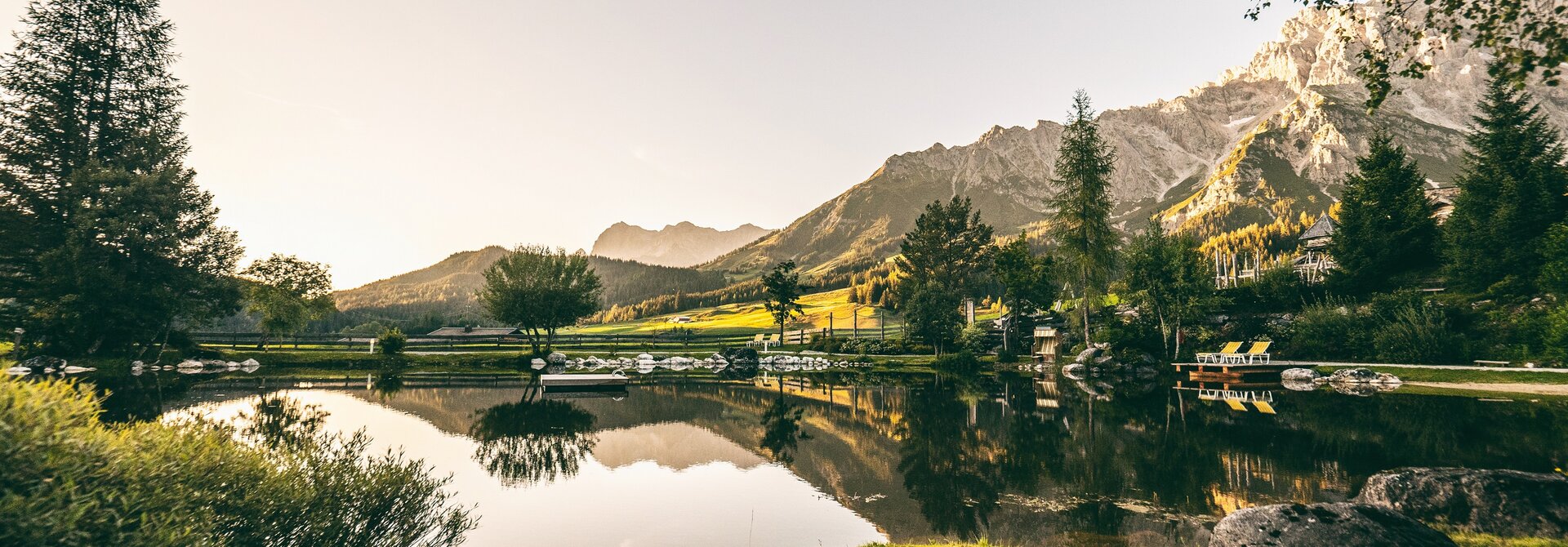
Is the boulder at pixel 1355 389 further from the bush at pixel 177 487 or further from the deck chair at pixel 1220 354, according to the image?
the bush at pixel 177 487

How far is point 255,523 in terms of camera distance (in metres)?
5.61

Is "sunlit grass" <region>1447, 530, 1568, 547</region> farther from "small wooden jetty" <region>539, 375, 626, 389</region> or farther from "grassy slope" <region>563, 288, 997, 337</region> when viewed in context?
"grassy slope" <region>563, 288, 997, 337</region>

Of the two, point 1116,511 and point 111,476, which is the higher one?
point 111,476

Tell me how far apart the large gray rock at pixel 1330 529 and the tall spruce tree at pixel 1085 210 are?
134ft

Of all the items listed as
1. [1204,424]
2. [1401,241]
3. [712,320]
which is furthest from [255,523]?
[712,320]

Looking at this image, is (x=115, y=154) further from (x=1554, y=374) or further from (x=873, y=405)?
(x=1554, y=374)

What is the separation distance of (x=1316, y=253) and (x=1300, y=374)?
2911cm

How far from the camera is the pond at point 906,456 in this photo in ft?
31.5

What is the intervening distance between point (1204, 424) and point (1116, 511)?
10.8m

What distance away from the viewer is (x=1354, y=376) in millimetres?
29734

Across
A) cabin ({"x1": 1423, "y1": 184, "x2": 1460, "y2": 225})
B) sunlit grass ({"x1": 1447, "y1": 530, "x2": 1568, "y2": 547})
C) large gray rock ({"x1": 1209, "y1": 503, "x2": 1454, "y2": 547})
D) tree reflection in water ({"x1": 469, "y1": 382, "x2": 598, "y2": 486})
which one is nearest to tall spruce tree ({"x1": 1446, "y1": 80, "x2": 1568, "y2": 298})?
cabin ({"x1": 1423, "y1": 184, "x2": 1460, "y2": 225})

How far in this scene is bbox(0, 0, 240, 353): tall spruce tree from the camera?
3416 cm

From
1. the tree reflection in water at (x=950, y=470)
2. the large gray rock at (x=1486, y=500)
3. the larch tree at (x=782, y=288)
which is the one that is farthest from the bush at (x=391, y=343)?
the large gray rock at (x=1486, y=500)

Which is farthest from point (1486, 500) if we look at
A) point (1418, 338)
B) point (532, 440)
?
point (1418, 338)
